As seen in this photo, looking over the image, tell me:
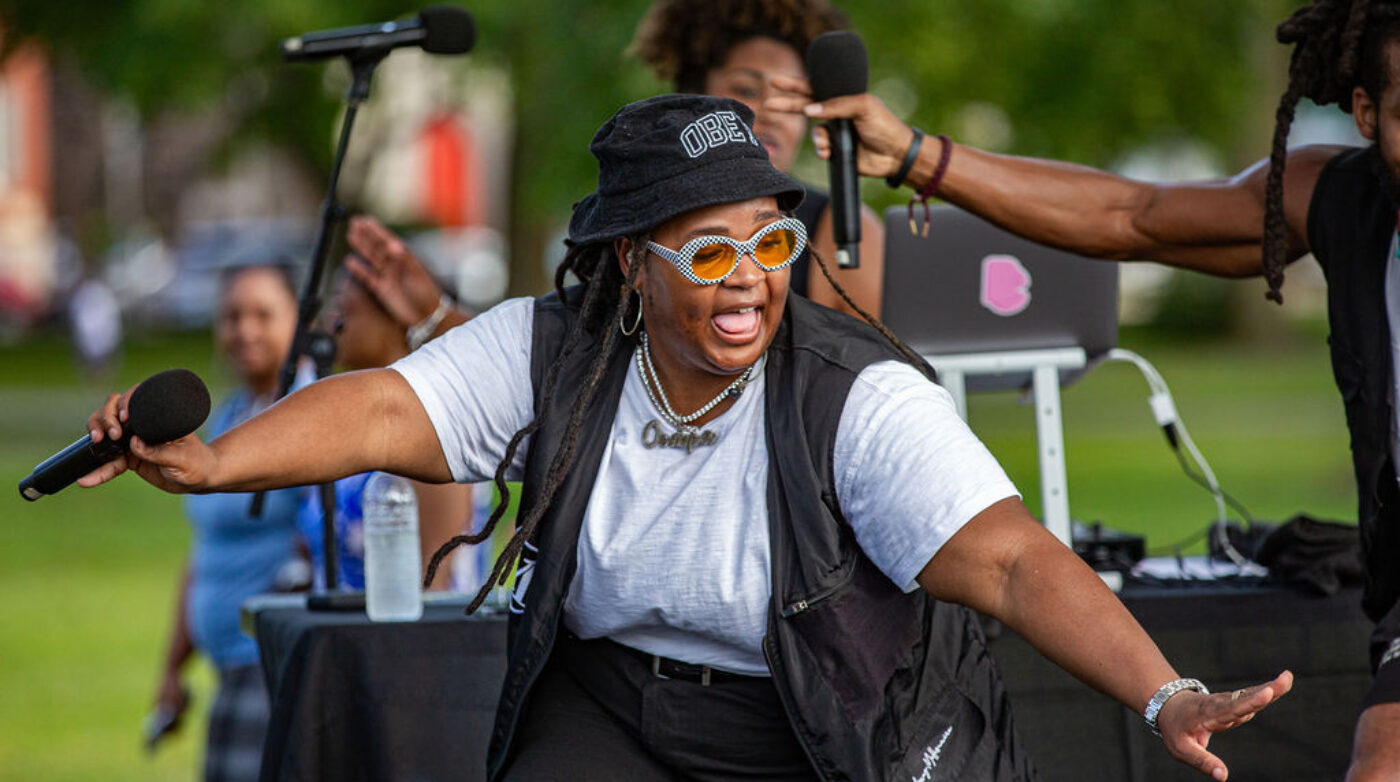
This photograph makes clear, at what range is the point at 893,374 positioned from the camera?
3197 mm

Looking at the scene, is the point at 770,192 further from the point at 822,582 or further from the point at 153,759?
the point at 153,759

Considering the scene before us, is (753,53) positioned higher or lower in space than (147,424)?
higher

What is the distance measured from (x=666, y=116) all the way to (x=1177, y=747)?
4.59 feet

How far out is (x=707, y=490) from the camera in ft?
10.5

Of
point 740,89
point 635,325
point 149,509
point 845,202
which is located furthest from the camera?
point 149,509

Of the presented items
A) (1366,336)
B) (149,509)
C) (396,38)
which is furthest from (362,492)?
(149,509)

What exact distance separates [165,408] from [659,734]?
1.05 m

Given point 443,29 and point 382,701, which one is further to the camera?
point 443,29

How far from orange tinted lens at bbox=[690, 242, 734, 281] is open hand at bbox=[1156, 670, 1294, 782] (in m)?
1.05

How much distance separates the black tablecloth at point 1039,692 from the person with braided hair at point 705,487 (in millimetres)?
794

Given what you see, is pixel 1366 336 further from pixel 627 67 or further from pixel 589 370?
pixel 627 67

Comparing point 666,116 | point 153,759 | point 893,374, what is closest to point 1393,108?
point 893,374

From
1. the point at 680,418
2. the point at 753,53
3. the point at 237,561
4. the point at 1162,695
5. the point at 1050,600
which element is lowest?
the point at 237,561

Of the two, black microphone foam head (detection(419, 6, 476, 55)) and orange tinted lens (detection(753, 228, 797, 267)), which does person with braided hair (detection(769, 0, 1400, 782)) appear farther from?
black microphone foam head (detection(419, 6, 476, 55))
